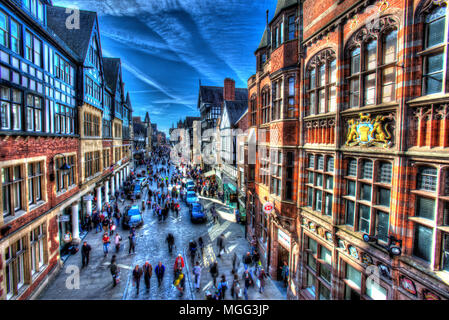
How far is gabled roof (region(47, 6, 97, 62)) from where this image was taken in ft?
57.4

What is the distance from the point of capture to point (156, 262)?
47.8 feet

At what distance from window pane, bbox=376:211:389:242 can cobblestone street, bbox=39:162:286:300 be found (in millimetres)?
6803

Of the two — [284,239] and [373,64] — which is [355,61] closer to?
[373,64]

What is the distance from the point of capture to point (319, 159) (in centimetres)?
973

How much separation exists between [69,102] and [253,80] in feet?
43.4

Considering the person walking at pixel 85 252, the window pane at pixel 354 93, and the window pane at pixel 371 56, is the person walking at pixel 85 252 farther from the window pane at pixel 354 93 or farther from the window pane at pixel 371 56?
the window pane at pixel 371 56

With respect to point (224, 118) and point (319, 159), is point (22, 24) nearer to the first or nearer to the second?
point (319, 159)

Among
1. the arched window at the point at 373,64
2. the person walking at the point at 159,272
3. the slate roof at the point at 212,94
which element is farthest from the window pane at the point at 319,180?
→ the slate roof at the point at 212,94

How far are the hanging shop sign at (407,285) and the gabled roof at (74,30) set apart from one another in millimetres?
22261

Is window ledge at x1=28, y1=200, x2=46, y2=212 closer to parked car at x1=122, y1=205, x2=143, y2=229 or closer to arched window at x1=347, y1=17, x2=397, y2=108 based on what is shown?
parked car at x1=122, y1=205, x2=143, y2=229

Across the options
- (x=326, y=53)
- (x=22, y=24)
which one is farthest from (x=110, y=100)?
(x=326, y=53)

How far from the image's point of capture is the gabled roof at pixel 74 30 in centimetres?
1749
